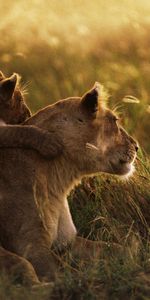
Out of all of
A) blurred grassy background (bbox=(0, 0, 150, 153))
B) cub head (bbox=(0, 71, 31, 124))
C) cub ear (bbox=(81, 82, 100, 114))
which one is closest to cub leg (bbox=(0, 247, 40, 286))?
cub ear (bbox=(81, 82, 100, 114))

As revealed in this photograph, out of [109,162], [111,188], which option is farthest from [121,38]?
[109,162]

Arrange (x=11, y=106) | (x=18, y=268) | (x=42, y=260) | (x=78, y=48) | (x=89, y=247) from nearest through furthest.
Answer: (x=18, y=268) → (x=42, y=260) → (x=89, y=247) → (x=11, y=106) → (x=78, y=48)

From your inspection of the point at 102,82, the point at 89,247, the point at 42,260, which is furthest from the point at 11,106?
the point at 102,82

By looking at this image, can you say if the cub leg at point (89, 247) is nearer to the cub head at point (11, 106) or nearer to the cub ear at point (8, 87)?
the cub head at point (11, 106)

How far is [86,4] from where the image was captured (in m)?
14.3

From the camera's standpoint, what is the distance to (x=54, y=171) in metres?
6.68

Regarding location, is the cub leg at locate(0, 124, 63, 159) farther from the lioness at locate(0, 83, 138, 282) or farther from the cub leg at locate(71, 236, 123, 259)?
the cub leg at locate(71, 236, 123, 259)

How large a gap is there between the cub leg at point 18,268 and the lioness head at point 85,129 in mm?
834

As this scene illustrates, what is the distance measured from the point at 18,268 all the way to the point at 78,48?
6547mm

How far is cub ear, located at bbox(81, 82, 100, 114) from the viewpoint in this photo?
6637 mm

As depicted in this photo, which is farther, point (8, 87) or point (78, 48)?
point (78, 48)

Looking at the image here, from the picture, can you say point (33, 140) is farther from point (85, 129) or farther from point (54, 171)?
point (85, 129)

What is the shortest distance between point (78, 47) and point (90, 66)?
0.81 meters

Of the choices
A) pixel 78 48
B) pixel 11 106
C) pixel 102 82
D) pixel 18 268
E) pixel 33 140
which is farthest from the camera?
pixel 78 48
